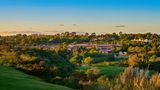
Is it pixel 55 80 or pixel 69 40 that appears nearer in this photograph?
pixel 55 80

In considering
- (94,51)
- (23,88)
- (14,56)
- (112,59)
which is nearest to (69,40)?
(94,51)

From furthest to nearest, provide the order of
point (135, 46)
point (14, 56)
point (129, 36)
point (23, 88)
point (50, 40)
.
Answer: point (129, 36) < point (50, 40) < point (135, 46) < point (14, 56) < point (23, 88)

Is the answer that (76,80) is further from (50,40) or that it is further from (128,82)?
(50,40)

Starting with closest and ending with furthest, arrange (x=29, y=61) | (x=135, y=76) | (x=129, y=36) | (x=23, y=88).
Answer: (x=135, y=76) < (x=23, y=88) < (x=29, y=61) < (x=129, y=36)

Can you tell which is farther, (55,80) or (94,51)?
(94,51)

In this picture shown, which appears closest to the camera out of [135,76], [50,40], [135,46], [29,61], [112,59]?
[135,76]

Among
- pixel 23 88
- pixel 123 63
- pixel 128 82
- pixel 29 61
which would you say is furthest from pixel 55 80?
pixel 123 63

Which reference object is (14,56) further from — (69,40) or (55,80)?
(69,40)

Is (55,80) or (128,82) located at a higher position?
(128,82)

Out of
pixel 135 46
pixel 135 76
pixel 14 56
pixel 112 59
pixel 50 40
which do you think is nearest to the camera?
pixel 135 76
